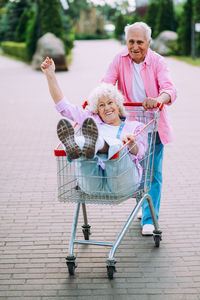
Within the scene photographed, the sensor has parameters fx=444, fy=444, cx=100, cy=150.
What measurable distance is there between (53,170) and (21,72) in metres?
17.0

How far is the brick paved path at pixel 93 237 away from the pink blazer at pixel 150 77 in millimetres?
1060

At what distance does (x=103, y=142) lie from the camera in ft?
10.9

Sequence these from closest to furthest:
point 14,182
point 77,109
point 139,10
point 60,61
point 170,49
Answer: point 77,109
point 14,182
point 60,61
point 170,49
point 139,10

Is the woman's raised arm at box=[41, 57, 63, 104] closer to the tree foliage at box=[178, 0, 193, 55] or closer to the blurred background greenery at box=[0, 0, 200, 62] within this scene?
the blurred background greenery at box=[0, 0, 200, 62]

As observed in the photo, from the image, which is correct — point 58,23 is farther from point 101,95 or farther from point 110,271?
point 110,271

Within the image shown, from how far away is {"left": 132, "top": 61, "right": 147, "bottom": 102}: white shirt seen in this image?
4133 mm

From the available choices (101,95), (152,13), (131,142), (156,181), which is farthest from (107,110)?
(152,13)

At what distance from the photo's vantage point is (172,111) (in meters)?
11.4

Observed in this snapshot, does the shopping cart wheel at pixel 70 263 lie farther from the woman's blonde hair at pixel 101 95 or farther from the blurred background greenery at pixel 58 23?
the blurred background greenery at pixel 58 23

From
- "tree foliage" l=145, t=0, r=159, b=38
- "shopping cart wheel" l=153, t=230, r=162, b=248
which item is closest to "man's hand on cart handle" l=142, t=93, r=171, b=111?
"shopping cart wheel" l=153, t=230, r=162, b=248

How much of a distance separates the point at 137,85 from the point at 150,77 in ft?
0.51

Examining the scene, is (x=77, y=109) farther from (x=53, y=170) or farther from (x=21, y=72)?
(x=21, y=72)

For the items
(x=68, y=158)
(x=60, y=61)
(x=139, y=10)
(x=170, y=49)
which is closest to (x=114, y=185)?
(x=68, y=158)

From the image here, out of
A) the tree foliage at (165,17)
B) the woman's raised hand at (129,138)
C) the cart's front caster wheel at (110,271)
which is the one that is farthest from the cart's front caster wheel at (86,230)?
the tree foliage at (165,17)
